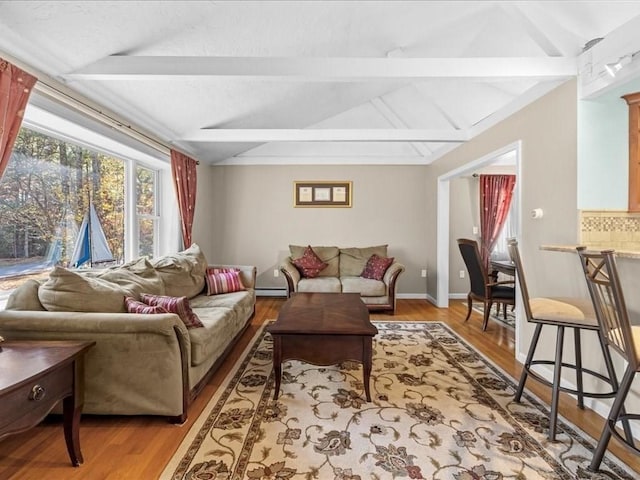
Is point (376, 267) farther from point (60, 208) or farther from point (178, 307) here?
point (60, 208)

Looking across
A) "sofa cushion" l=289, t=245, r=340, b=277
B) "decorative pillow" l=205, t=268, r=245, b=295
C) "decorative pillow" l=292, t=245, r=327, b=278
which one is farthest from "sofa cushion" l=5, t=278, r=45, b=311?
"sofa cushion" l=289, t=245, r=340, b=277

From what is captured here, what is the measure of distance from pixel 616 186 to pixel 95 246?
440 cm

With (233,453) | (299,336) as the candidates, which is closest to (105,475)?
(233,453)

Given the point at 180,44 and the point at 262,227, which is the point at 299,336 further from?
the point at 262,227

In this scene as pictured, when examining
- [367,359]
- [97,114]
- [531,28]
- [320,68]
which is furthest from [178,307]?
[531,28]

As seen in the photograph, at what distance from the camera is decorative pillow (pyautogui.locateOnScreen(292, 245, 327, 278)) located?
4.87 m

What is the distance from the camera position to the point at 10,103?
1.83 m

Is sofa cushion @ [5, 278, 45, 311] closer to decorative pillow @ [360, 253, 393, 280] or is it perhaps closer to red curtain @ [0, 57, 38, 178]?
red curtain @ [0, 57, 38, 178]

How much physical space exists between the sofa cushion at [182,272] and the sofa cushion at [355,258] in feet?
7.35

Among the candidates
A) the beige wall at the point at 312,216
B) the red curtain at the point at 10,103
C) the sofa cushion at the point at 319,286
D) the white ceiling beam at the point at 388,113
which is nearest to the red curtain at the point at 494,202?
the beige wall at the point at 312,216

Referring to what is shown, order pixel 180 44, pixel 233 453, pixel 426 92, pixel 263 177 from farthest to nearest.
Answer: pixel 263 177 → pixel 426 92 → pixel 180 44 → pixel 233 453

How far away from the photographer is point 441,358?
2.97 meters

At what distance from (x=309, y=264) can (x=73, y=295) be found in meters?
3.22

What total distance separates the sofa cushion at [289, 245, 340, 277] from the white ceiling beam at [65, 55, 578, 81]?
10.3ft
